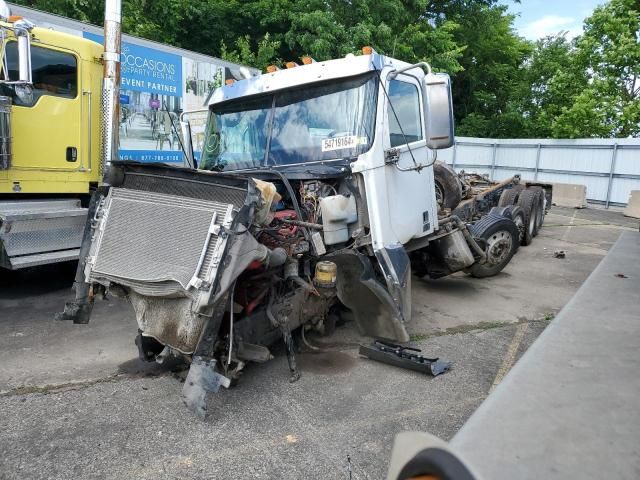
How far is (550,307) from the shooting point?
19.4 ft

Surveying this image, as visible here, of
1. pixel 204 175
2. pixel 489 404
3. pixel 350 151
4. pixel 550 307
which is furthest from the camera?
pixel 550 307

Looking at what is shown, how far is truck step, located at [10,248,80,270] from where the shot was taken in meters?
5.15

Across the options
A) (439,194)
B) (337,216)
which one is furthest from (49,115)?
(439,194)

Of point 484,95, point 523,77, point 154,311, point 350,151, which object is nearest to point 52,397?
point 154,311

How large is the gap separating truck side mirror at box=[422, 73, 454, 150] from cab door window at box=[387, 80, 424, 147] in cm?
44

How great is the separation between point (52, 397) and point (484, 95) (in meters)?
25.0

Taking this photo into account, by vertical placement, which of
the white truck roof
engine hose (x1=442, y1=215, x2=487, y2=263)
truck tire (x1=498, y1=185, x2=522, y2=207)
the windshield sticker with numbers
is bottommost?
engine hose (x1=442, y1=215, x2=487, y2=263)

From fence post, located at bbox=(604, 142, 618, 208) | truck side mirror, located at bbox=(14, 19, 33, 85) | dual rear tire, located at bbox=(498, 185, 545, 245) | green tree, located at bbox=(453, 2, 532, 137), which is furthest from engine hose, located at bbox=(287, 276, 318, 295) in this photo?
green tree, located at bbox=(453, 2, 532, 137)

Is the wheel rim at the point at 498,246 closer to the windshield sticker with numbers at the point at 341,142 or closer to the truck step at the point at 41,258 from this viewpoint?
the windshield sticker with numbers at the point at 341,142

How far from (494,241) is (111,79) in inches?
210

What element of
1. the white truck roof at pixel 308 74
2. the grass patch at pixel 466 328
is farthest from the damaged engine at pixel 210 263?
the white truck roof at pixel 308 74

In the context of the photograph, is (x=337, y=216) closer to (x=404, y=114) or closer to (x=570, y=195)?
(x=404, y=114)

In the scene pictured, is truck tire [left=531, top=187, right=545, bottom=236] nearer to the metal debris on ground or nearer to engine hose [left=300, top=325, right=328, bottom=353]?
the metal debris on ground

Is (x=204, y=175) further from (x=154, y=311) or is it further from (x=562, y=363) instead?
(x=562, y=363)
